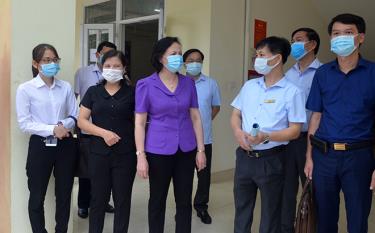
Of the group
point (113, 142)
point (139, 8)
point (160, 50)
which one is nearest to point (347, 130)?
point (160, 50)

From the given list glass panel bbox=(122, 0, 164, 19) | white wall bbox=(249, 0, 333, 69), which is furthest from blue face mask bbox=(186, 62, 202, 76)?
glass panel bbox=(122, 0, 164, 19)

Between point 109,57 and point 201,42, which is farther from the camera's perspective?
point 201,42

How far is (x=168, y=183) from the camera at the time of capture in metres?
2.58

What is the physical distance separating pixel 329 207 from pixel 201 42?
2981 millimetres

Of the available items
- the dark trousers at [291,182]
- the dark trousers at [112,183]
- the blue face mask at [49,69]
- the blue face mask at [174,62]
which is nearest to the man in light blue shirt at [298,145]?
the dark trousers at [291,182]

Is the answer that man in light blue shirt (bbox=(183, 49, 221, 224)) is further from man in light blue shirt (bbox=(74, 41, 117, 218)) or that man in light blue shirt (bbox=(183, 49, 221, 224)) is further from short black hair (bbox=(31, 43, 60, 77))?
short black hair (bbox=(31, 43, 60, 77))

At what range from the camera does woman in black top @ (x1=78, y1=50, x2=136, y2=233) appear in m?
2.62

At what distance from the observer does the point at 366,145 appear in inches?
89.6

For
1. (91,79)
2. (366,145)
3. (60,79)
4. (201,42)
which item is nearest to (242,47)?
(201,42)

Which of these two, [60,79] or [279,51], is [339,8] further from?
[60,79]

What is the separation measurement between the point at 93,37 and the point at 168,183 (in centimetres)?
495

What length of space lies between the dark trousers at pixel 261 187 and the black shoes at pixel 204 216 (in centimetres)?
106

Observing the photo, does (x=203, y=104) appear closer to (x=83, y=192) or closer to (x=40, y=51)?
(x=83, y=192)

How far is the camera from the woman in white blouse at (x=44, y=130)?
2.66m
